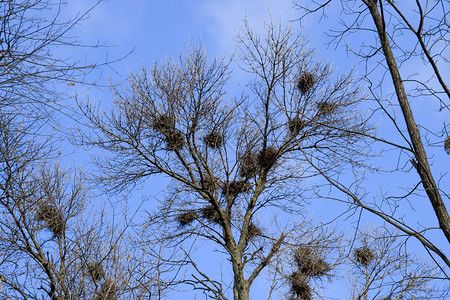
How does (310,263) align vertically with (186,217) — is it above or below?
below

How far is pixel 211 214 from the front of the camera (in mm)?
9695

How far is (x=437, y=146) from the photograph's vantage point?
369cm

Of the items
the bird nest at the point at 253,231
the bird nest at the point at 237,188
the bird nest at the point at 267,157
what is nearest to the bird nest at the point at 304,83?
the bird nest at the point at 267,157

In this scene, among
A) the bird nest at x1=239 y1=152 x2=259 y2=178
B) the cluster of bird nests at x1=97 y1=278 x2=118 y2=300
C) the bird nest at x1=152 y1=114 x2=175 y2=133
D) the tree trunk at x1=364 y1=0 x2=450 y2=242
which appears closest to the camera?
the tree trunk at x1=364 y1=0 x2=450 y2=242

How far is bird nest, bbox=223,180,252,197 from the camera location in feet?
31.4

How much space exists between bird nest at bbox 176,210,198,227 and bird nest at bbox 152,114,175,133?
1880 millimetres

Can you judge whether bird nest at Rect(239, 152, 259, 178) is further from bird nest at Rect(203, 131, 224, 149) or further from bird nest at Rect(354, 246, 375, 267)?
bird nest at Rect(354, 246, 375, 267)

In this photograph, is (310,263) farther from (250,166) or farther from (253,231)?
(250,166)

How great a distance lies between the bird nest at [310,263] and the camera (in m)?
9.60

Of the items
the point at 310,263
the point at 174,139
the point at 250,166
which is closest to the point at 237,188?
the point at 250,166

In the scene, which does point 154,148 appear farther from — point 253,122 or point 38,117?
point 38,117

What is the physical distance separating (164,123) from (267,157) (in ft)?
7.07

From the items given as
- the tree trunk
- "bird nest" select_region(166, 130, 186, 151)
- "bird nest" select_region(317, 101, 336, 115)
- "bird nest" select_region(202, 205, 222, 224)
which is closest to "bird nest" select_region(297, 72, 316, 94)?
"bird nest" select_region(317, 101, 336, 115)

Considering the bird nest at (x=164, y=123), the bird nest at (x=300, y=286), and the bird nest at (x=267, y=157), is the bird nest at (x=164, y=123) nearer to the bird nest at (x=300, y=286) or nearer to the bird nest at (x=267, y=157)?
the bird nest at (x=267, y=157)
